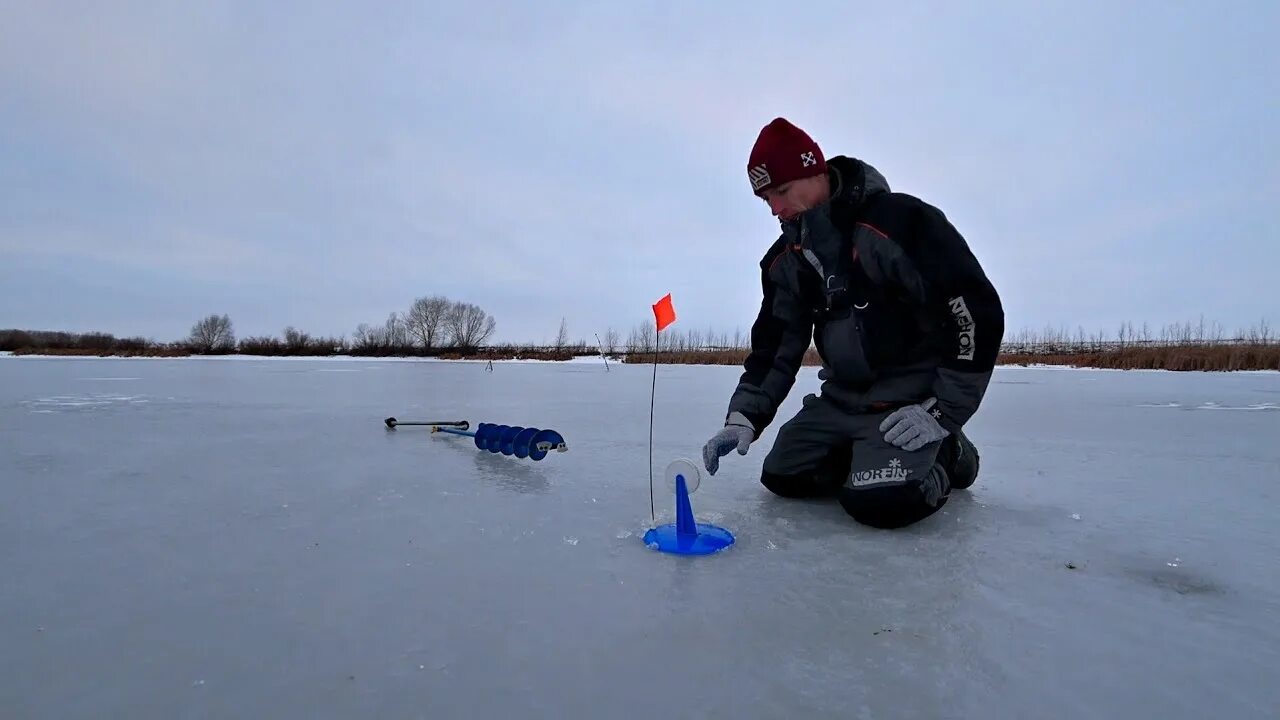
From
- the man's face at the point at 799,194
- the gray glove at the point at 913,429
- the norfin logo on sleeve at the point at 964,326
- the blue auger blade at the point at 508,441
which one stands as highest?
the man's face at the point at 799,194

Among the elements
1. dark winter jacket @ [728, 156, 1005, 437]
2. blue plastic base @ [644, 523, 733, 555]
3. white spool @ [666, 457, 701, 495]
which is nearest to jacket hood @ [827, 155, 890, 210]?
dark winter jacket @ [728, 156, 1005, 437]

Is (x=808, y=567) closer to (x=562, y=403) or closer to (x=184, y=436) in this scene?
(x=184, y=436)

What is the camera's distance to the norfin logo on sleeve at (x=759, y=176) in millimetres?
2141

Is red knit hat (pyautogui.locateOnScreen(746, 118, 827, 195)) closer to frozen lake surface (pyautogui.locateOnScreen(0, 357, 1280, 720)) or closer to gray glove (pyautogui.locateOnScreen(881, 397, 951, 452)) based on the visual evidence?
gray glove (pyautogui.locateOnScreen(881, 397, 951, 452))

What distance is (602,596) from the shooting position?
4.67 feet

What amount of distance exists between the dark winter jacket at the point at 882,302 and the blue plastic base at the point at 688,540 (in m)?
0.64

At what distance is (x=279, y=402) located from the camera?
6.53m

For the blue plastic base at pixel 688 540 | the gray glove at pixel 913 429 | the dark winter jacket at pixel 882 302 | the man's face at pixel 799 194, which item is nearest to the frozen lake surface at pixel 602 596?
the blue plastic base at pixel 688 540

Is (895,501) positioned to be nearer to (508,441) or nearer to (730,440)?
(730,440)

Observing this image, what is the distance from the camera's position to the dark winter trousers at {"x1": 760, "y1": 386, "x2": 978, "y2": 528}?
199cm

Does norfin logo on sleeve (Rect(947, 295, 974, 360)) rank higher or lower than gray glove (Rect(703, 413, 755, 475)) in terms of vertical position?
higher

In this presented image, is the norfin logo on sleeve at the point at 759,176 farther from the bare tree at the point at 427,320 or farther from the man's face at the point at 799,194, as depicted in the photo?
the bare tree at the point at 427,320

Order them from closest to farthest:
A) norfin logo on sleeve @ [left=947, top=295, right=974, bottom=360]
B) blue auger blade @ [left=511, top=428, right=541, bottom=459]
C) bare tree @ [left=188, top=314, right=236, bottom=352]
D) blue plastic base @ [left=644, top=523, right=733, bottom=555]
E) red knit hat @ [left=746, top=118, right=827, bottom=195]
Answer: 1. blue plastic base @ [left=644, top=523, right=733, bottom=555]
2. norfin logo on sleeve @ [left=947, top=295, right=974, bottom=360]
3. red knit hat @ [left=746, top=118, right=827, bottom=195]
4. blue auger blade @ [left=511, top=428, right=541, bottom=459]
5. bare tree @ [left=188, top=314, right=236, bottom=352]

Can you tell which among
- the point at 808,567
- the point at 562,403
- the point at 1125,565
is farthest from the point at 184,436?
the point at 1125,565
